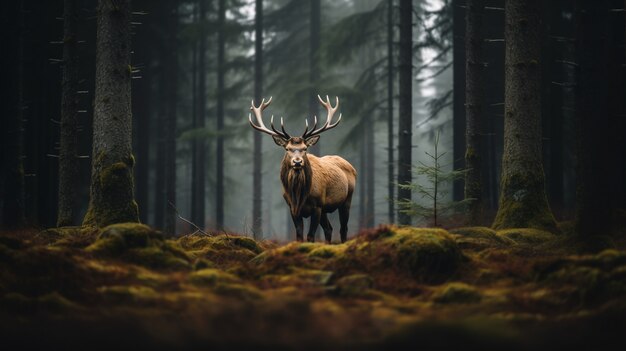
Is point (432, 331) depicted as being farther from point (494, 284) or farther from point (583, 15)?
point (583, 15)

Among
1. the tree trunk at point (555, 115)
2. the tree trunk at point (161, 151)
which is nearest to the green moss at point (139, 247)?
the tree trunk at point (555, 115)

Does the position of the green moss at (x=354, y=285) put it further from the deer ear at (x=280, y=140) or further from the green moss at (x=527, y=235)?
the deer ear at (x=280, y=140)

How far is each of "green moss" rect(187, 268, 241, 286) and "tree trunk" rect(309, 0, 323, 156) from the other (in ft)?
76.3

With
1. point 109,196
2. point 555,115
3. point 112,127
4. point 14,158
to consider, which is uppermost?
point 555,115

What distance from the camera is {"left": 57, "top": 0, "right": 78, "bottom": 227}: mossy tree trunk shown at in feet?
47.2

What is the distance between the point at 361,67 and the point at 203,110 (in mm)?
12011

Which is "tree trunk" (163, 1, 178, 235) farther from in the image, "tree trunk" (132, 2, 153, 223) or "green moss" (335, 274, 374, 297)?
"green moss" (335, 274, 374, 297)

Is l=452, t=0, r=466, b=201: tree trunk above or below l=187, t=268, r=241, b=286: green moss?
above

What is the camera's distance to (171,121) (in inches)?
1099

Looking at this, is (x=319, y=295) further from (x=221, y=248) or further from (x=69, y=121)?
(x=69, y=121)

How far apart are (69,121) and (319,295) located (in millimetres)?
9943

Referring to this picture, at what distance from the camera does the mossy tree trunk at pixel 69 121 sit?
1438 centimetres

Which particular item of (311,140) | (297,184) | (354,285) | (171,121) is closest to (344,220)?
(297,184)

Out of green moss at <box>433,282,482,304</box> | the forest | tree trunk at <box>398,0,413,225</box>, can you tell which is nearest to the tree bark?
the forest
